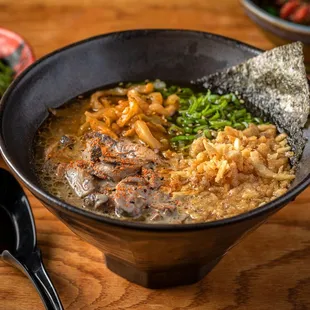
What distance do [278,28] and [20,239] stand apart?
1814mm

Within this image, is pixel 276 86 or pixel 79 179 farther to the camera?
pixel 276 86

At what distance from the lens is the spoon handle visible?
200 cm

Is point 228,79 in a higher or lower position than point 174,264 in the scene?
higher

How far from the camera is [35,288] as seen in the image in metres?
2.10

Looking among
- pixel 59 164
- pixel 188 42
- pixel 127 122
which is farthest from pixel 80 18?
pixel 59 164

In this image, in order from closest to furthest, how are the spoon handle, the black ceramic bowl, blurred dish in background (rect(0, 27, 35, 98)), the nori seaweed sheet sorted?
the black ceramic bowl, the spoon handle, the nori seaweed sheet, blurred dish in background (rect(0, 27, 35, 98))

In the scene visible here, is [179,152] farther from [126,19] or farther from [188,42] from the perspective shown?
[126,19]

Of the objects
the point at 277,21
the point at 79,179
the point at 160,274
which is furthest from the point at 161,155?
the point at 277,21

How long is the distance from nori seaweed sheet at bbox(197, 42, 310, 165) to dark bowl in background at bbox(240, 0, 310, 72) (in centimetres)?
71

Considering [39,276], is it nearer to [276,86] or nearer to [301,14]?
[276,86]

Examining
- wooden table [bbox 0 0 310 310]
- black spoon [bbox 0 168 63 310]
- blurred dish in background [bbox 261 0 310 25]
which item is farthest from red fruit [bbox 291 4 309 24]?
black spoon [bbox 0 168 63 310]

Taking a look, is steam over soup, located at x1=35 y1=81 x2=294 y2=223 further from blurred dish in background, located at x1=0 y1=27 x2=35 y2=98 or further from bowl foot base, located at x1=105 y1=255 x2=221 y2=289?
blurred dish in background, located at x1=0 y1=27 x2=35 y2=98

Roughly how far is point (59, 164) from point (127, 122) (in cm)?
38

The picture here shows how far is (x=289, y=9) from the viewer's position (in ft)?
11.7
